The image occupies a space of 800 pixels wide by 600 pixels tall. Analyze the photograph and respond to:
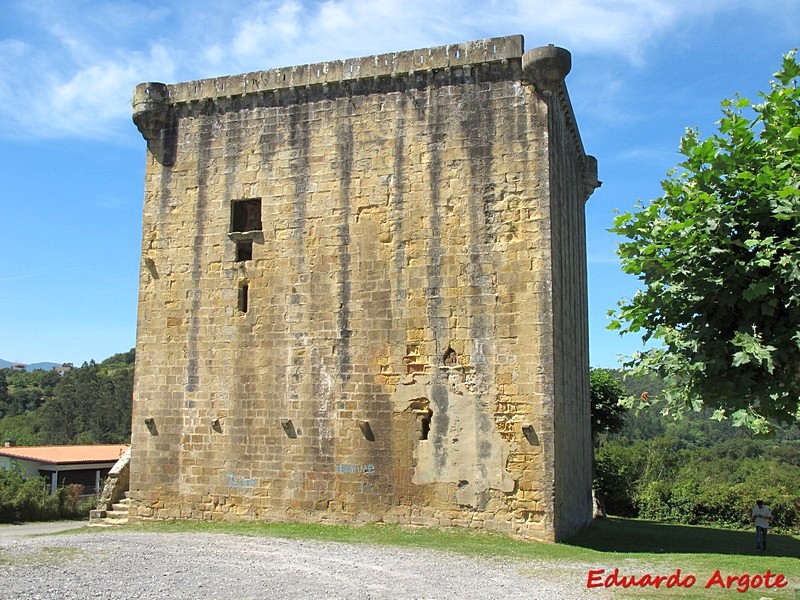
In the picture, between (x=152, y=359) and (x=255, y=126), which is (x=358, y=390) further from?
(x=255, y=126)

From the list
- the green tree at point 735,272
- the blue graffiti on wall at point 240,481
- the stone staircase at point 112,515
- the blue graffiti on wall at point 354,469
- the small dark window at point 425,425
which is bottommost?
the stone staircase at point 112,515

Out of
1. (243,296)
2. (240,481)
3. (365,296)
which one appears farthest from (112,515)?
(365,296)

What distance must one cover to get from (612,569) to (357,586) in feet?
12.0

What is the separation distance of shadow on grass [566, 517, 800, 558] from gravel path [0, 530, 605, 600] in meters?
3.50

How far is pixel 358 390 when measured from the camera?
13.9m

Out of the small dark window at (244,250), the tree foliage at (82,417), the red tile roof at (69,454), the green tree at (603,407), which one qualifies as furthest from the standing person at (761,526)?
the tree foliage at (82,417)

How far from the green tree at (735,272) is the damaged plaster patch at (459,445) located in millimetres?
5312

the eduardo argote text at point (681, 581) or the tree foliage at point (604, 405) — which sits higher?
the tree foliage at point (604, 405)

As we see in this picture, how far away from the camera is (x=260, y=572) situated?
9.02m

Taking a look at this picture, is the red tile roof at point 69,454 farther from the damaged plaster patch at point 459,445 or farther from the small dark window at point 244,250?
the damaged plaster patch at point 459,445

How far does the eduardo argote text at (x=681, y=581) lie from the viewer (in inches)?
346

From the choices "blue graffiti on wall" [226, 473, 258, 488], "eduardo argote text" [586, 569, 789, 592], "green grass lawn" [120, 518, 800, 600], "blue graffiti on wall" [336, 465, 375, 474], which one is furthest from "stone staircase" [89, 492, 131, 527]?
"eduardo argote text" [586, 569, 789, 592]

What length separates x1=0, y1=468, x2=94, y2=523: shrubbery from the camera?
22.6 metres

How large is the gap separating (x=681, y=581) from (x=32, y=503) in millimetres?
20674
